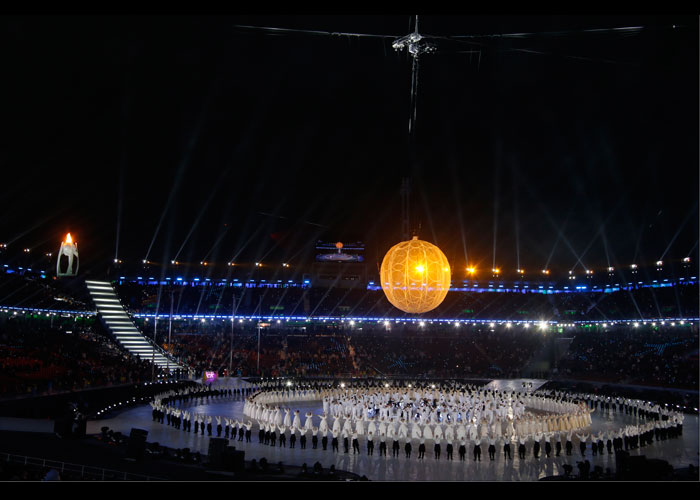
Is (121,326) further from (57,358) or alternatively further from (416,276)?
(416,276)

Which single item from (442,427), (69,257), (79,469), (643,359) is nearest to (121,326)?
(69,257)

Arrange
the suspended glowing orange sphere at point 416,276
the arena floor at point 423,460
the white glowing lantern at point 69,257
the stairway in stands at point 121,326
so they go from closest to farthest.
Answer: the arena floor at point 423,460
the suspended glowing orange sphere at point 416,276
the white glowing lantern at point 69,257
the stairway in stands at point 121,326

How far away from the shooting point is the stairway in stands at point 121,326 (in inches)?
1581

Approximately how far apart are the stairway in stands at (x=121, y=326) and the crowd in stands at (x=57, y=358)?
3.46 ft

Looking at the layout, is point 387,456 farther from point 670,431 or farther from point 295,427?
point 670,431

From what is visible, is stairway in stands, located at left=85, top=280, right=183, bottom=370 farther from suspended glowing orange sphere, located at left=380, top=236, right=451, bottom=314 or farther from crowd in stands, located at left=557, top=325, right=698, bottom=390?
crowd in stands, located at left=557, top=325, right=698, bottom=390

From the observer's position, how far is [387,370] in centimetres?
4969

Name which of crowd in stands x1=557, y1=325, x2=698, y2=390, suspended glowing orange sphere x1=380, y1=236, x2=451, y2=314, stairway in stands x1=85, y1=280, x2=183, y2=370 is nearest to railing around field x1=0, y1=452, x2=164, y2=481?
suspended glowing orange sphere x1=380, y1=236, x2=451, y2=314

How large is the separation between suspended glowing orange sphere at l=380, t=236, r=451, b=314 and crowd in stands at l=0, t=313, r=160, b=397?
668 inches

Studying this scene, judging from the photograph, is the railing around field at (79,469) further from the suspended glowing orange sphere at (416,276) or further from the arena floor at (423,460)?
the suspended glowing orange sphere at (416,276)

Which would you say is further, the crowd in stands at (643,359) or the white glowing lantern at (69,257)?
the white glowing lantern at (69,257)

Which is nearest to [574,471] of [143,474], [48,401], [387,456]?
[387,456]

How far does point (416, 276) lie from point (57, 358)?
22.5 m

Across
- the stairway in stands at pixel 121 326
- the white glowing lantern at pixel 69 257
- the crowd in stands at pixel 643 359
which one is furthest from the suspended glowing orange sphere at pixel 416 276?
the white glowing lantern at pixel 69 257
